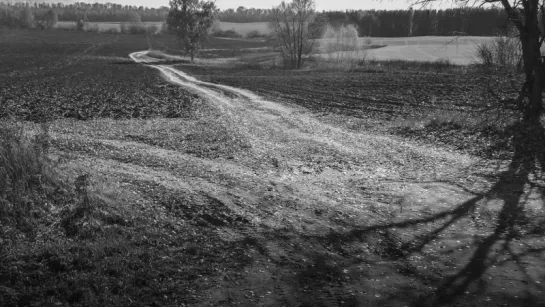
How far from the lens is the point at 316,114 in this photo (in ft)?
65.0

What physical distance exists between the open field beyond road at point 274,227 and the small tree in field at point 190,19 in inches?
1804

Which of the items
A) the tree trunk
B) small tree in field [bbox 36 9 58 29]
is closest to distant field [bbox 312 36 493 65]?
the tree trunk

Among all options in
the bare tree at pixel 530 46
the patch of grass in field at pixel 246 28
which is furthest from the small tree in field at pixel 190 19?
the patch of grass in field at pixel 246 28

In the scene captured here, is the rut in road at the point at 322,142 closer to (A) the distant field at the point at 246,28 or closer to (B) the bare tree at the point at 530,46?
(B) the bare tree at the point at 530,46

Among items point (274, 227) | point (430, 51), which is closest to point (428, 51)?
point (430, 51)

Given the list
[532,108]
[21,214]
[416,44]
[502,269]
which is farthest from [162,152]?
[416,44]

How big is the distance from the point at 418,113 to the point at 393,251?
13.7 m

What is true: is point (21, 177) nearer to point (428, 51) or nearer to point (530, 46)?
point (530, 46)

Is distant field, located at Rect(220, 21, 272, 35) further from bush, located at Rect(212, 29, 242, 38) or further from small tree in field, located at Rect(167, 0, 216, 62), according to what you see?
small tree in field, located at Rect(167, 0, 216, 62)

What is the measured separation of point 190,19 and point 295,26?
49.0 ft

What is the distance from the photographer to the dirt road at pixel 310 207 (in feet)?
18.0

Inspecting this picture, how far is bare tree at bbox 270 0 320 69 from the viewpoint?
5206 cm

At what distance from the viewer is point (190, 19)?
59000 millimetres

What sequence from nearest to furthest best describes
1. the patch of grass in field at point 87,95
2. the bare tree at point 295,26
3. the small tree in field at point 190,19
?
the patch of grass in field at point 87,95 < the bare tree at point 295,26 < the small tree in field at point 190,19
